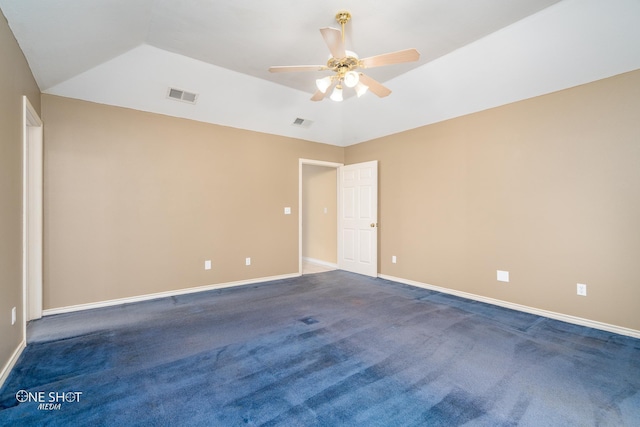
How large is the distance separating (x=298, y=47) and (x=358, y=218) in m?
3.24

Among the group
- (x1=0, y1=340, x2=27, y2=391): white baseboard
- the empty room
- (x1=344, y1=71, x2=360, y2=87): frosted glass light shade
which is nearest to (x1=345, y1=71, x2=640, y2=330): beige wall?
the empty room

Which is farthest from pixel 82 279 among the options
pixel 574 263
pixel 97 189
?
A: pixel 574 263

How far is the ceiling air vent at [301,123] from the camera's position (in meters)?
4.96

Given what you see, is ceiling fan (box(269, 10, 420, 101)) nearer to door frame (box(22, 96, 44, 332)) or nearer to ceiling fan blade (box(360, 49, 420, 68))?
ceiling fan blade (box(360, 49, 420, 68))

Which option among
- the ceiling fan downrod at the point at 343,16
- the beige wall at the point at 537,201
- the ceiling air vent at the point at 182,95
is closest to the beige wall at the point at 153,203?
the ceiling air vent at the point at 182,95

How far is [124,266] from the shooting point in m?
3.74

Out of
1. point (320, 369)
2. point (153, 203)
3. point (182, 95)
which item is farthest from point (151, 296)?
point (320, 369)

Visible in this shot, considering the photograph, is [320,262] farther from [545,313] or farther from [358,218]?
[545,313]

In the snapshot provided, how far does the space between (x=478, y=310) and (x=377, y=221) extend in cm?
223

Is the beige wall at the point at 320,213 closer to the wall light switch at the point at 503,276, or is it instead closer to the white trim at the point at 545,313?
the white trim at the point at 545,313

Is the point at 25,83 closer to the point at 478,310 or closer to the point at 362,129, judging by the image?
the point at 362,129

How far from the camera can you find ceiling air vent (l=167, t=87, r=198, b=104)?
3762 millimetres

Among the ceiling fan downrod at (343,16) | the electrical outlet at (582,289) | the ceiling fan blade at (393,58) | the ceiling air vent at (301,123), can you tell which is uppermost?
the ceiling fan downrod at (343,16)

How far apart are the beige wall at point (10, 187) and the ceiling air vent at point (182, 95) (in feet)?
4.58
